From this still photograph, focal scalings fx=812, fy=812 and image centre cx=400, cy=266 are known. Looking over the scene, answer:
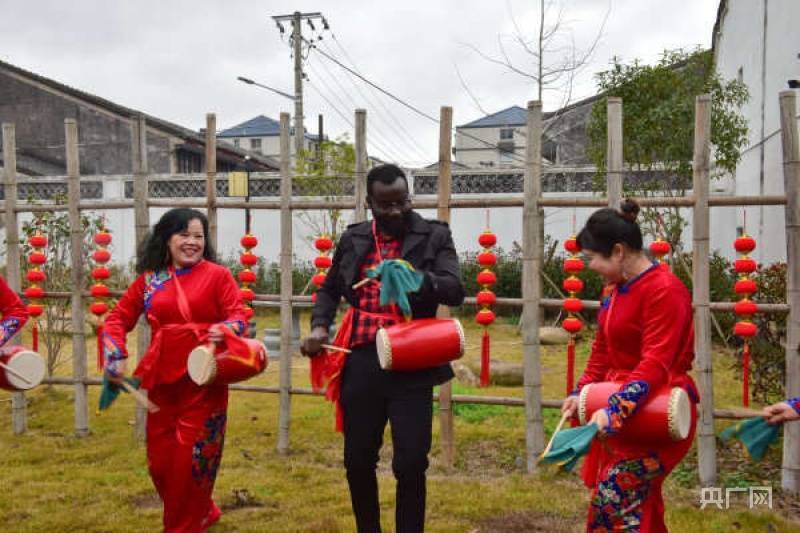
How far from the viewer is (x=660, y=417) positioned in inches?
106

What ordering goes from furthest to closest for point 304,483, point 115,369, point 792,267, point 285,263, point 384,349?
point 285,263 < point 304,483 < point 792,267 < point 115,369 < point 384,349

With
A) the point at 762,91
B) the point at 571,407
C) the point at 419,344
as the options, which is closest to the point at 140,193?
the point at 419,344

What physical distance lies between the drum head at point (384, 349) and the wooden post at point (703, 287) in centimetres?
238

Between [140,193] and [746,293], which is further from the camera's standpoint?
[140,193]

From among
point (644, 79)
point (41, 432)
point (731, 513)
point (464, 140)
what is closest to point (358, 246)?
point (731, 513)

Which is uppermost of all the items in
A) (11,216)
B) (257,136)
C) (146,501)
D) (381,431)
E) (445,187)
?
(257,136)

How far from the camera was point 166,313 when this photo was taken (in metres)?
3.91

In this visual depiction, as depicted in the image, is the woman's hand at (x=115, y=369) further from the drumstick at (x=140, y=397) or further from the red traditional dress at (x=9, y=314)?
the red traditional dress at (x=9, y=314)

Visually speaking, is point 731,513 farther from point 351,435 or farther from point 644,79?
point 644,79

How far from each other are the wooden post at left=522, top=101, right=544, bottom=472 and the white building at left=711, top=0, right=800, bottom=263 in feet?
16.2

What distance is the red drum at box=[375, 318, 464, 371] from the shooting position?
3.23 m

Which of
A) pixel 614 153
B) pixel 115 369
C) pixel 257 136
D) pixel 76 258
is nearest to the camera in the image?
pixel 115 369

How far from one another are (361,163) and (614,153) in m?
1.66

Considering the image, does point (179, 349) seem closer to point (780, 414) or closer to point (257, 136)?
point (780, 414)
